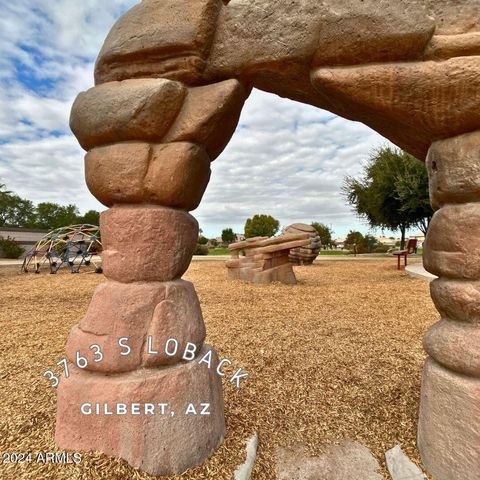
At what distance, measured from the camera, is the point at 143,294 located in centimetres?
177

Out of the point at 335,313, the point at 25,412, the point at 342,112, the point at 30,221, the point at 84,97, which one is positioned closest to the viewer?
the point at 84,97

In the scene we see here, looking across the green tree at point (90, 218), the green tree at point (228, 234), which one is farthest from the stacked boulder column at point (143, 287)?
the green tree at point (228, 234)

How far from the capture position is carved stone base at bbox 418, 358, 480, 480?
1.54 metres

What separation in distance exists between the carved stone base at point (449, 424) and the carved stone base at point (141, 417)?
1.18 metres

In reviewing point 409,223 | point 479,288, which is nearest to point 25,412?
point 479,288

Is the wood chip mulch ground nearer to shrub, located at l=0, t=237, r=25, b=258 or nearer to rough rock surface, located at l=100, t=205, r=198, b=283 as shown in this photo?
rough rock surface, located at l=100, t=205, r=198, b=283

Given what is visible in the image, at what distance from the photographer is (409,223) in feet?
55.9

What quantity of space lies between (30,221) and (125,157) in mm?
54885

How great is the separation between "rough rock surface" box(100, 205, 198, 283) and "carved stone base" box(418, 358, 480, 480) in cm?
149

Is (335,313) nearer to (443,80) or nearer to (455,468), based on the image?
(455,468)

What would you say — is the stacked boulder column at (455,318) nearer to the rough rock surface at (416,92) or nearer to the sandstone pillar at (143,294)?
the rough rock surface at (416,92)

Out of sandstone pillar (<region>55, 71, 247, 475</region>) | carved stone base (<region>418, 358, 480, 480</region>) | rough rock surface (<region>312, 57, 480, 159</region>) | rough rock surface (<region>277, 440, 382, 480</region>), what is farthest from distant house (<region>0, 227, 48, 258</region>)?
carved stone base (<region>418, 358, 480, 480</region>)

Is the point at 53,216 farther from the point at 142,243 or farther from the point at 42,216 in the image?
the point at 142,243

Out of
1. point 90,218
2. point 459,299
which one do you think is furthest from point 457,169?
point 90,218
